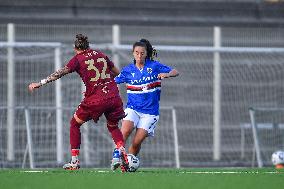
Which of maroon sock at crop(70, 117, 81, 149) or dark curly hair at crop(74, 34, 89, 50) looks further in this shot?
maroon sock at crop(70, 117, 81, 149)

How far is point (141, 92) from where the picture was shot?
1575 cm

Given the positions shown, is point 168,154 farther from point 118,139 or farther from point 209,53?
point 118,139

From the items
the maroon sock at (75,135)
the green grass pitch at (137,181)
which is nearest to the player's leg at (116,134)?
the maroon sock at (75,135)

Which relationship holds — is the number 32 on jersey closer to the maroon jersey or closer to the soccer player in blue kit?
the maroon jersey

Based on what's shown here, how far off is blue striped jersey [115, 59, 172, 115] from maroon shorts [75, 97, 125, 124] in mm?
952

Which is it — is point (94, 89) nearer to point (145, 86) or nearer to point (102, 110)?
point (102, 110)

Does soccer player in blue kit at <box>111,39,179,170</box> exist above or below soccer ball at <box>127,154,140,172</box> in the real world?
above

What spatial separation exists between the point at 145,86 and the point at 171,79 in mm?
6780

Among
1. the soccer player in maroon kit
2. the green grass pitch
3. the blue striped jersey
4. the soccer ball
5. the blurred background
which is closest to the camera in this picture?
the green grass pitch

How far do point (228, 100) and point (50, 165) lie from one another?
3.95 metres

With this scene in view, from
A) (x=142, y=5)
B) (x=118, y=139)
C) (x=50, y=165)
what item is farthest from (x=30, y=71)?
(x=118, y=139)

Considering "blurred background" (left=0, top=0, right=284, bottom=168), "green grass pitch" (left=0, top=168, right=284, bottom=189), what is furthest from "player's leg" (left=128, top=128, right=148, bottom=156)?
"blurred background" (left=0, top=0, right=284, bottom=168)

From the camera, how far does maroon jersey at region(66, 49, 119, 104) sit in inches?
575

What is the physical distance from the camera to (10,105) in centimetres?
2127
